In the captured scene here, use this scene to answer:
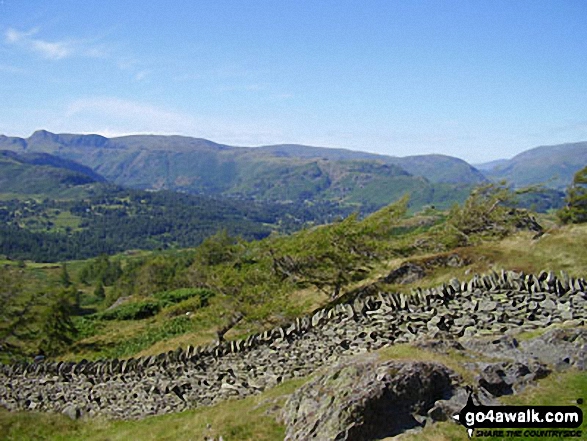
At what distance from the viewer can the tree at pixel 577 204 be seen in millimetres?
60594

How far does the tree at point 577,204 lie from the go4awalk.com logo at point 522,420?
5643 cm

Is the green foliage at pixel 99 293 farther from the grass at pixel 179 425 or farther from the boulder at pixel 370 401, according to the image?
the boulder at pixel 370 401

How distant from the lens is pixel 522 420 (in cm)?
1192

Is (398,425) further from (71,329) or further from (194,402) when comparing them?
(71,329)

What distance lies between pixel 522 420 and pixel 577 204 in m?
60.7

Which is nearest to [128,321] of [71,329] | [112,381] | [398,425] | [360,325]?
[71,329]

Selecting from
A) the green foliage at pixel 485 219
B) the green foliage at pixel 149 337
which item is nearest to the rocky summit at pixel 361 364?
the green foliage at pixel 149 337

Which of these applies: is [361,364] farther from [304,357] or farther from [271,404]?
[304,357]

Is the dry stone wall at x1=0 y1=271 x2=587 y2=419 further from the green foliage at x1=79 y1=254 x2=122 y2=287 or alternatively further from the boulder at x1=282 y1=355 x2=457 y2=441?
the green foliage at x1=79 y1=254 x2=122 y2=287

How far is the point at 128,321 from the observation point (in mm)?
59062

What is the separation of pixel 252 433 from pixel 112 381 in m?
11.5

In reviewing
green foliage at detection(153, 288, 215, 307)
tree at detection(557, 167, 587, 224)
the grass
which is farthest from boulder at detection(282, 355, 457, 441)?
tree at detection(557, 167, 587, 224)

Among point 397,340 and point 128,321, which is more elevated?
point 397,340

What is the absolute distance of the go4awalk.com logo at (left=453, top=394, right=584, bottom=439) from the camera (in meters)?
11.3
